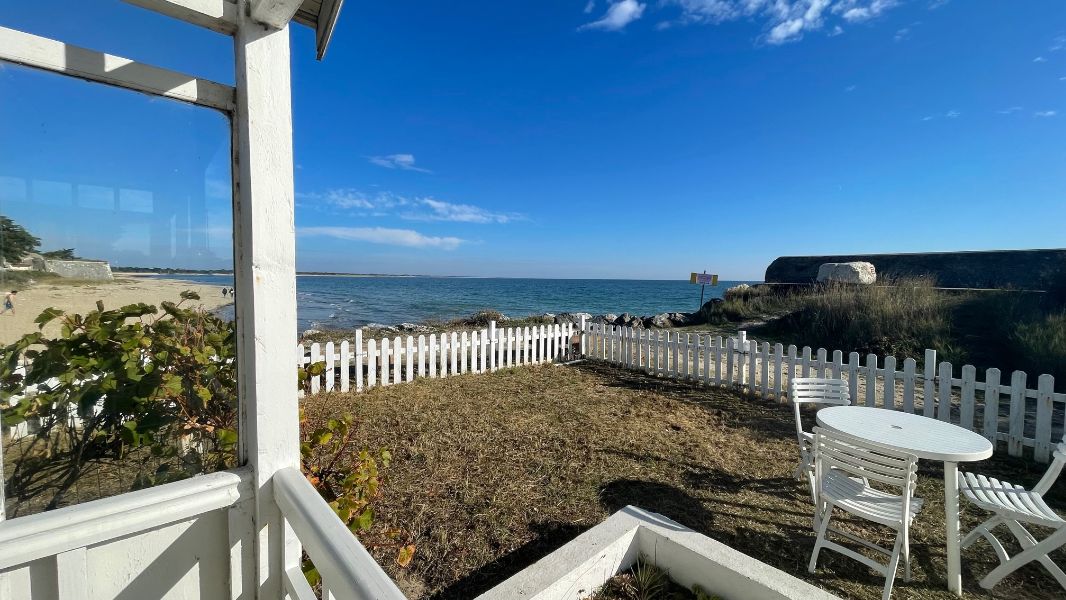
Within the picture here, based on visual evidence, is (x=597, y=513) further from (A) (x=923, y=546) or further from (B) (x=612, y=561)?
(A) (x=923, y=546)

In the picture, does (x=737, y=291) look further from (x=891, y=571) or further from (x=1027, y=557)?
(x=891, y=571)

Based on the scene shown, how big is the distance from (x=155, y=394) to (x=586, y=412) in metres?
4.32

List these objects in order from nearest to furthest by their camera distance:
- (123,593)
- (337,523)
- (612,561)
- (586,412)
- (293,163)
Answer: (337,523) → (123,593) → (293,163) → (612,561) → (586,412)

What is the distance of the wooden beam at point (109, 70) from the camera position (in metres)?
1.07

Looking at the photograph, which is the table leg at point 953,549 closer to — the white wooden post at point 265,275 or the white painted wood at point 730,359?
the white wooden post at point 265,275

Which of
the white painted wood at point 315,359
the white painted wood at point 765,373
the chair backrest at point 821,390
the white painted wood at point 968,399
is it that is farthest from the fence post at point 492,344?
the white painted wood at point 968,399

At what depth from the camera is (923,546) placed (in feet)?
8.69

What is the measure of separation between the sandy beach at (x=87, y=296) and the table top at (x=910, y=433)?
339 cm

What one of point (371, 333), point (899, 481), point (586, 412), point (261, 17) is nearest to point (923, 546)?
point (899, 481)

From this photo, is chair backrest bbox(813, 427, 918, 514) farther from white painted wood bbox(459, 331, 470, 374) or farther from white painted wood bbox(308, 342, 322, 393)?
white painted wood bbox(308, 342, 322, 393)

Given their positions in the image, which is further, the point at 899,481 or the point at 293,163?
the point at 899,481

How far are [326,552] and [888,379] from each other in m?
6.06

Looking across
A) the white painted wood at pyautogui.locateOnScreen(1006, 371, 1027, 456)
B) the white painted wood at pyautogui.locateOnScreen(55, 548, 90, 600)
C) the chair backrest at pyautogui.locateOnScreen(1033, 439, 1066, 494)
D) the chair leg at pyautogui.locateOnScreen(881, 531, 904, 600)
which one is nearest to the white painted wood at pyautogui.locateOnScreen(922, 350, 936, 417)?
the white painted wood at pyautogui.locateOnScreen(1006, 371, 1027, 456)

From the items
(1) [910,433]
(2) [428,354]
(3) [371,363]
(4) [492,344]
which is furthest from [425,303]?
(1) [910,433]
